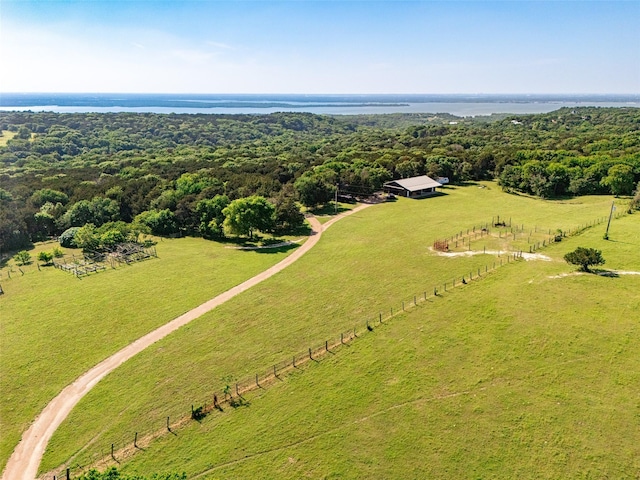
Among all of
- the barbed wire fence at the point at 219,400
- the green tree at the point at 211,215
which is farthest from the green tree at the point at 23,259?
the barbed wire fence at the point at 219,400

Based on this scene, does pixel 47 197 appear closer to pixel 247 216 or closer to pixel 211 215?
pixel 211 215

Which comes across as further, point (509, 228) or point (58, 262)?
point (509, 228)

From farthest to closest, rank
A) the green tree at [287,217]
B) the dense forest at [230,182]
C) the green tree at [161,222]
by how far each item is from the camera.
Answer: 1. the dense forest at [230,182]
2. the green tree at [161,222]
3. the green tree at [287,217]

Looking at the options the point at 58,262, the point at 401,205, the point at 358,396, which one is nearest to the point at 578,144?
the point at 401,205

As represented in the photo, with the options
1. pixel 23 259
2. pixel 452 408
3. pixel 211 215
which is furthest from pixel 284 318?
pixel 23 259

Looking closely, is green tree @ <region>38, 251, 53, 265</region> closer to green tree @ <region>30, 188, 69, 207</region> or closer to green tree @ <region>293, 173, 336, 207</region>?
green tree @ <region>30, 188, 69, 207</region>

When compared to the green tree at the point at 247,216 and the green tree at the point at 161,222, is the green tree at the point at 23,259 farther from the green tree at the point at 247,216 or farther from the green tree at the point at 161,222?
A: the green tree at the point at 247,216

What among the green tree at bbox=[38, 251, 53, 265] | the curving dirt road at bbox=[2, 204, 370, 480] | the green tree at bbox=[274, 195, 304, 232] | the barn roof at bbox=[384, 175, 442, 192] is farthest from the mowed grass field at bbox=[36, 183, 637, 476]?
the green tree at bbox=[38, 251, 53, 265]

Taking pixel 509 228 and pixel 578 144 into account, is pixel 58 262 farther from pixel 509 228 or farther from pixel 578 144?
pixel 578 144
